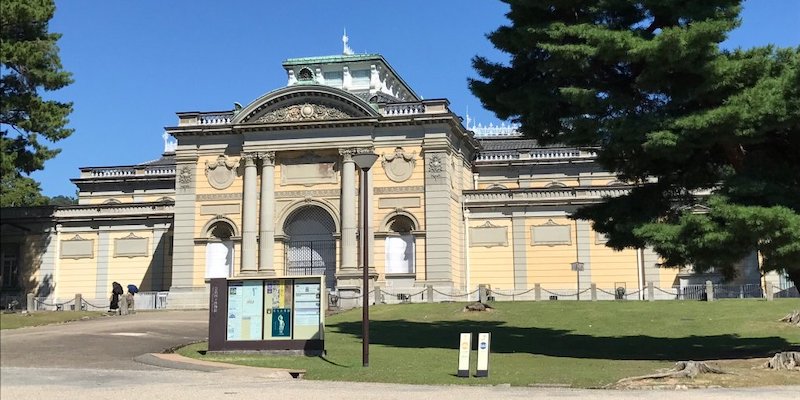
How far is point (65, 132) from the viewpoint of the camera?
28891 millimetres

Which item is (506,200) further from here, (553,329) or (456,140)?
(553,329)

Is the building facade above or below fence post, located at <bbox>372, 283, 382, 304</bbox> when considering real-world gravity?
above

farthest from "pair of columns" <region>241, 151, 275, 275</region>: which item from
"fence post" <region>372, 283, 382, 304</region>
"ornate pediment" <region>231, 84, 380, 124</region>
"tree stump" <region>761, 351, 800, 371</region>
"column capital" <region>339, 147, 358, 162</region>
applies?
"tree stump" <region>761, 351, 800, 371</region>

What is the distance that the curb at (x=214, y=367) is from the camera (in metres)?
16.5

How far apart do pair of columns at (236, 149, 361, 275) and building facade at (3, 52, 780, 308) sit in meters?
0.08

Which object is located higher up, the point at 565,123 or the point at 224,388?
the point at 565,123

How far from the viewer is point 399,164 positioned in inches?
1828

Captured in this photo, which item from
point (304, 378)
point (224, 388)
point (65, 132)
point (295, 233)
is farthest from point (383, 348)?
point (295, 233)

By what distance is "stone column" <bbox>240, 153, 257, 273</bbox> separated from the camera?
152 ft

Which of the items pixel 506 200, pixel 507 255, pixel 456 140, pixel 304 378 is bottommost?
pixel 304 378

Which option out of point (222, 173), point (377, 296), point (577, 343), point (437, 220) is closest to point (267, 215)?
point (222, 173)

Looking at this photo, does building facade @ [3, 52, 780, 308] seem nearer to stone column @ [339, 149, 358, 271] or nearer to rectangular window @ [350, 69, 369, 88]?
stone column @ [339, 149, 358, 271]

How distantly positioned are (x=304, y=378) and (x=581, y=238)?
33.7m

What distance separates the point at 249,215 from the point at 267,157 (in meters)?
3.59
